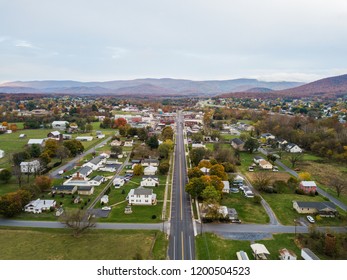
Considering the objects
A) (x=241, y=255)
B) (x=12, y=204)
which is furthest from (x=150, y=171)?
(x=241, y=255)

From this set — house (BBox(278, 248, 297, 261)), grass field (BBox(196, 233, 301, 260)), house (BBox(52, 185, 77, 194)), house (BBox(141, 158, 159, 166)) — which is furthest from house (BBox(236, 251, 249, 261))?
house (BBox(141, 158, 159, 166))

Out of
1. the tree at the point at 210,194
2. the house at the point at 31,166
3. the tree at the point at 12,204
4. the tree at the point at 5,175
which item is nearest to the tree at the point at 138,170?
the tree at the point at 210,194

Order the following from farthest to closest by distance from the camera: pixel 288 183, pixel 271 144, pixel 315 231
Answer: pixel 271 144 < pixel 288 183 < pixel 315 231

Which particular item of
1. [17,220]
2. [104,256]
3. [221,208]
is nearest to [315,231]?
[221,208]

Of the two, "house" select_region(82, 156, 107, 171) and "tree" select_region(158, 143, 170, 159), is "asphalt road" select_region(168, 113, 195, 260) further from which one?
"house" select_region(82, 156, 107, 171)

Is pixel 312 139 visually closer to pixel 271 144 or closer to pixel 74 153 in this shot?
pixel 271 144

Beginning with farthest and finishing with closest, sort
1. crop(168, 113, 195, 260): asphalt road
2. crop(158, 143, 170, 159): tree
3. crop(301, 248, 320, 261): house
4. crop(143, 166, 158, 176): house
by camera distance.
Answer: crop(158, 143, 170, 159): tree
crop(143, 166, 158, 176): house
crop(168, 113, 195, 260): asphalt road
crop(301, 248, 320, 261): house
